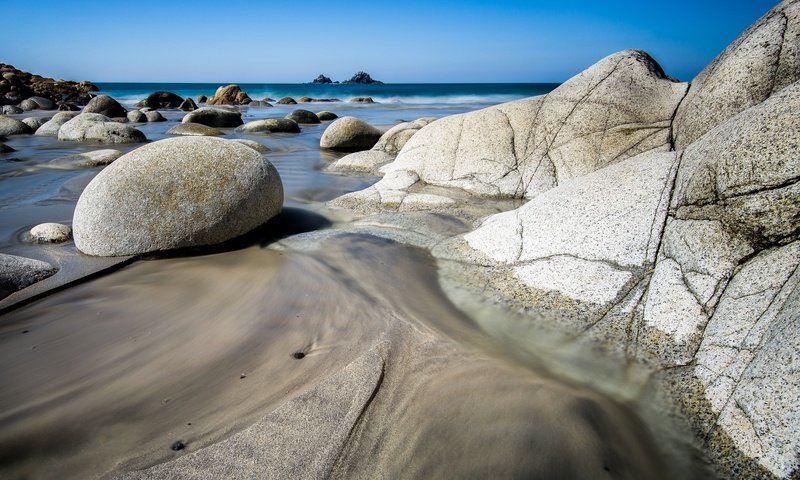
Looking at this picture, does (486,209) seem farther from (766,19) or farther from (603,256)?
(766,19)

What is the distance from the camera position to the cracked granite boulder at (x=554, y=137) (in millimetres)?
5863

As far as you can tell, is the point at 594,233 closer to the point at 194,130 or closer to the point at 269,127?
the point at 194,130

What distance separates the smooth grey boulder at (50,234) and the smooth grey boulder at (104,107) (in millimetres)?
19439

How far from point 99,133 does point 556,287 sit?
535 inches

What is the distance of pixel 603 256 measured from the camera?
10.5 feet

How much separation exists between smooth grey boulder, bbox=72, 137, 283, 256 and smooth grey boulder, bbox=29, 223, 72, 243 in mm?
451

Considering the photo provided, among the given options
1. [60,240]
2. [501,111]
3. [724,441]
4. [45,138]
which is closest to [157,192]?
[60,240]

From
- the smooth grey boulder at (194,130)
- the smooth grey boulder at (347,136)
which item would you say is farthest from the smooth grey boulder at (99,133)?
the smooth grey boulder at (347,136)

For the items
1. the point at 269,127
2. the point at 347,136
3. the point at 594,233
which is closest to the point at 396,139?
the point at 347,136

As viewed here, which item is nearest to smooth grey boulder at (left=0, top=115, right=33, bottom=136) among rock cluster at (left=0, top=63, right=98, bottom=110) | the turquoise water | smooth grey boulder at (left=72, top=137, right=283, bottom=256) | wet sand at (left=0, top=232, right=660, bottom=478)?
smooth grey boulder at (left=72, top=137, right=283, bottom=256)

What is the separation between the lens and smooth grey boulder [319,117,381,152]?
11766 mm

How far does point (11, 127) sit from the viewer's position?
13.5 m

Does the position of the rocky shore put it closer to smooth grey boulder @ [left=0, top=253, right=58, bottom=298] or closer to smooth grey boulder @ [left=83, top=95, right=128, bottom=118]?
smooth grey boulder @ [left=0, top=253, right=58, bottom=298]

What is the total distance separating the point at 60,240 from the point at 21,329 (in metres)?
1.94
